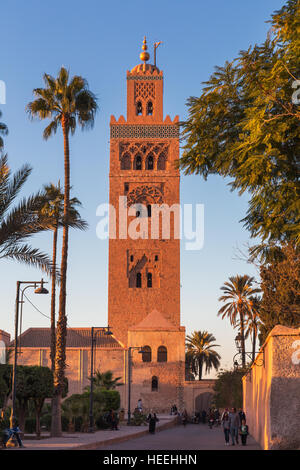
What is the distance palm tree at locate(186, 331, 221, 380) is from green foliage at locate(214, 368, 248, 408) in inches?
429

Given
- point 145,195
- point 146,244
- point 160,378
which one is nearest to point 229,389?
point 160,378

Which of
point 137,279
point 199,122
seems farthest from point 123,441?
point 137,279

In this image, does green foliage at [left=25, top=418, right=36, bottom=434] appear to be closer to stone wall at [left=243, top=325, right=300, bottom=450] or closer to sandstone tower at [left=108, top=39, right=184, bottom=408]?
stone wall at [left=243, top=325, right=300, bottom=450]

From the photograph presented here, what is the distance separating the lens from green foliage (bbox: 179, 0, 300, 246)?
11555mm

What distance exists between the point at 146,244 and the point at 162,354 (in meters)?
10.7

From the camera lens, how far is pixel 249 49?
502 inches

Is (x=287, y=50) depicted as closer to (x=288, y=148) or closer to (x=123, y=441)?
(x=288, y=148)

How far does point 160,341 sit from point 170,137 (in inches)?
792

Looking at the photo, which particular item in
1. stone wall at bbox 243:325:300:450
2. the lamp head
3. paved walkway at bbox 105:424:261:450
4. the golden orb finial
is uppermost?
the golden orb finial

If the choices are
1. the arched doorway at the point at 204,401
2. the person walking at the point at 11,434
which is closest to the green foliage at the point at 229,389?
the arched doorway at the point at 204,401

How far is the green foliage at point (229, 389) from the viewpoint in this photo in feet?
174

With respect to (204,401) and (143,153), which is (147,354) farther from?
(143,153)

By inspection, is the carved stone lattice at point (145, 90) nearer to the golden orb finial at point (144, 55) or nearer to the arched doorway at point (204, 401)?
the golden orb finial at point (144, 55)

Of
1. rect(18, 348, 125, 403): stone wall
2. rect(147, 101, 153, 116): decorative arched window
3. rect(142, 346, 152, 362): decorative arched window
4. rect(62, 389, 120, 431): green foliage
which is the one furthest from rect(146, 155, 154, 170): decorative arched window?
rect(62, 389, 120, 431): green foliage
